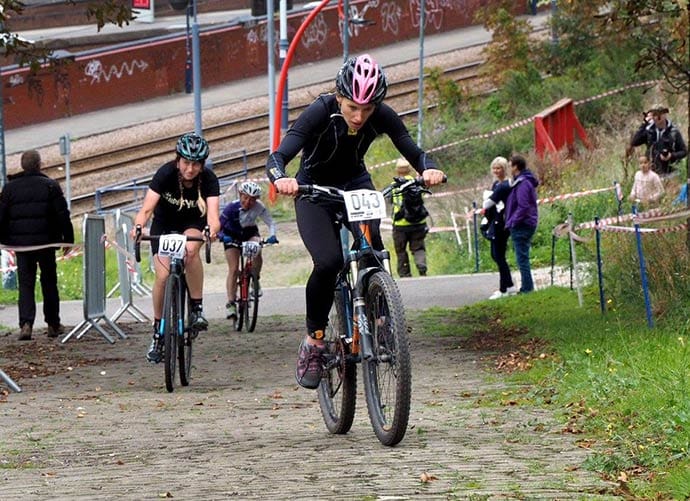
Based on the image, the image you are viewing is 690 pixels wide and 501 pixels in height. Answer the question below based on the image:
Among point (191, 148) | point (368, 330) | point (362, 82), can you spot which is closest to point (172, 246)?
point (191, 148)

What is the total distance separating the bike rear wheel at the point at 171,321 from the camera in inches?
468

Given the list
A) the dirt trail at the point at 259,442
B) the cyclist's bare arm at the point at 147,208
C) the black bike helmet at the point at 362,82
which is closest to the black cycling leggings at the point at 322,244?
the black bike helmet at the point at 362,82

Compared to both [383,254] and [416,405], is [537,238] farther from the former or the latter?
[383,254]

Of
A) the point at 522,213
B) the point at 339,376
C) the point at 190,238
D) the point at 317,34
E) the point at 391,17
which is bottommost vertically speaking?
the point at 339,376

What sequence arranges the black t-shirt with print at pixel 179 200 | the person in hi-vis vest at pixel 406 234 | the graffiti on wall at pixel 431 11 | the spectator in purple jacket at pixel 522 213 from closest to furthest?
1. the black t-shirt with print at pixel 179 200
2. the spectator in purple jacket at pixel 522 213
3. the person in hi-vis vest at pixel 406 234
4. the graffiti on wall at pixel 431 11

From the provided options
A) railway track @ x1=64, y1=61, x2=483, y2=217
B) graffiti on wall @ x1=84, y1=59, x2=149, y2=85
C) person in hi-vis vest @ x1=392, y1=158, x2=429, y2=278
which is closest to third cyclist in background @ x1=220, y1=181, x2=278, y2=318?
person in hi-vis vest @ x1=392, y1=158, x2=429, y2=278

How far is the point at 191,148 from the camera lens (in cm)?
1210

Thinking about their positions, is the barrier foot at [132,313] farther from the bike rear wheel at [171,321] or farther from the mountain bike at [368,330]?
the mountain bike at [368,330]

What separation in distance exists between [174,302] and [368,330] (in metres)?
3.75

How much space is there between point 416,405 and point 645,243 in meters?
4.56

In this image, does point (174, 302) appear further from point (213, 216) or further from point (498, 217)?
point (498, 217)

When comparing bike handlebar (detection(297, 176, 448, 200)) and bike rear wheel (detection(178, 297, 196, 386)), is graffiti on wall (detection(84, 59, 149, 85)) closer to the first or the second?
bike rear wheel (detection(178, 297, 196, 386))

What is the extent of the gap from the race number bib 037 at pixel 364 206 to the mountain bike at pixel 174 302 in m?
3.66

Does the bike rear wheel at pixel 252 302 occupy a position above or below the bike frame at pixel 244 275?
below
